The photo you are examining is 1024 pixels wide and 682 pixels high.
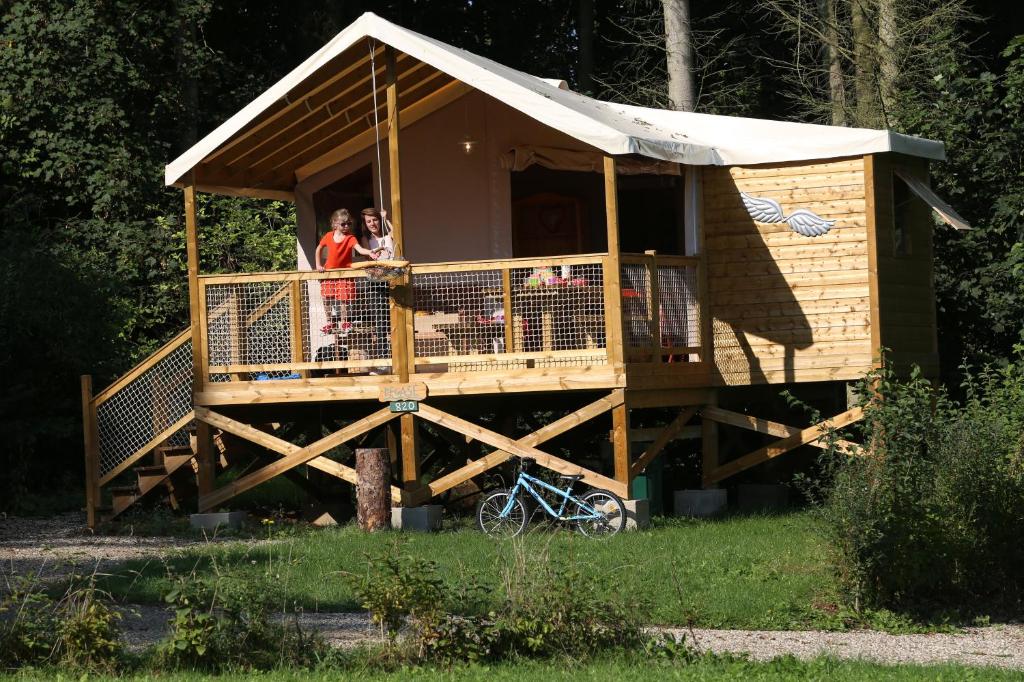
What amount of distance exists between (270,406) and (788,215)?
20.1 ft

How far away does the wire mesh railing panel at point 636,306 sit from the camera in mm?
15336

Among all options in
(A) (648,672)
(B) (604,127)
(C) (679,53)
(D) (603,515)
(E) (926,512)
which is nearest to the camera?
(A) (648,672)

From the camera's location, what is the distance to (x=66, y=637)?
30.0ft

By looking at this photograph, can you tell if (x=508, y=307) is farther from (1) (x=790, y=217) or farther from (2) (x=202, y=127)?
(2) (x=202, y=127)

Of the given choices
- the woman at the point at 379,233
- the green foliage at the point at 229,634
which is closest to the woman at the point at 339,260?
the woman at the point at 379,233

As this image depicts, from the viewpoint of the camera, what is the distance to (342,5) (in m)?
29.3

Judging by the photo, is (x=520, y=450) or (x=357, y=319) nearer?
(x=520, y=450)

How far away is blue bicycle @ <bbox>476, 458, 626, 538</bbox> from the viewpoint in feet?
48.5

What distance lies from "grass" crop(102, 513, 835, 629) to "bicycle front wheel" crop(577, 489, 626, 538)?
0.36 metres

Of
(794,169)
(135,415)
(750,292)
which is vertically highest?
(794,169)

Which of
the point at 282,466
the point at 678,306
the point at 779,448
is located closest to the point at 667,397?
the point at 678,306

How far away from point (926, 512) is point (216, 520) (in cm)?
764

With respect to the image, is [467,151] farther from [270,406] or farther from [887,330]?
[887,330]

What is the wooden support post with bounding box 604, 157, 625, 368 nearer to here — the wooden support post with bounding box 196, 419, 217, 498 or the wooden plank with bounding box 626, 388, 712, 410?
the wooden plank with bounding box 626, 388, 712, 410
